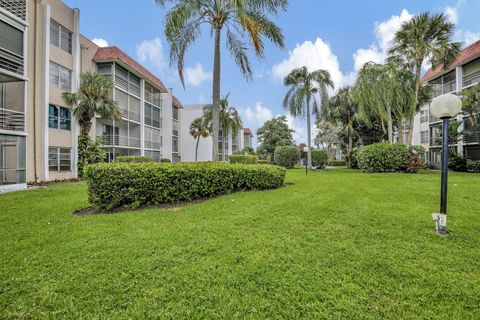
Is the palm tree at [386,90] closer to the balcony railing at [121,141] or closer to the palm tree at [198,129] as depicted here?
the palm tree at [198,129]

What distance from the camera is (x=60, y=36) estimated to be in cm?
1486

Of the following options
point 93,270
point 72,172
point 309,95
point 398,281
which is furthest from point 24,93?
point 309,95

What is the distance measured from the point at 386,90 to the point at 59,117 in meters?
22.8

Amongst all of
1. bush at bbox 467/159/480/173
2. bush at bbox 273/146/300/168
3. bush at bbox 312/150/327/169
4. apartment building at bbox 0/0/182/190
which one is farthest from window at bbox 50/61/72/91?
bush at bbox 467/159/480/173

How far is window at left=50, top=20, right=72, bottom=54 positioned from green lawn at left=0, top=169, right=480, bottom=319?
13.8 m

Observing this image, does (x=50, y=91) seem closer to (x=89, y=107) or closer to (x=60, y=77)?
(x=60, y=77)

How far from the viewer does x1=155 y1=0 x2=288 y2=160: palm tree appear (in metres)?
8.48

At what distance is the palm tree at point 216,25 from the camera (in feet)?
27.8

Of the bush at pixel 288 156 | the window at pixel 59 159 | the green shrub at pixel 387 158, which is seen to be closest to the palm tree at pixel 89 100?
the window at pixel 59 159

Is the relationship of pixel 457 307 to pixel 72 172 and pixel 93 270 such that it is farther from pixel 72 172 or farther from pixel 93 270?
pixel 72 172

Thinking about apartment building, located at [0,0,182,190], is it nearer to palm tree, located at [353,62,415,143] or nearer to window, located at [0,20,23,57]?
window, located at [0,20,23,57]

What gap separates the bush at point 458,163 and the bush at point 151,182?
21.2 metres

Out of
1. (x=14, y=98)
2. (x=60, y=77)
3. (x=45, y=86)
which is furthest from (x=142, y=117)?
(x=14, y=98)

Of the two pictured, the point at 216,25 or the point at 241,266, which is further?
the point at 216,25
